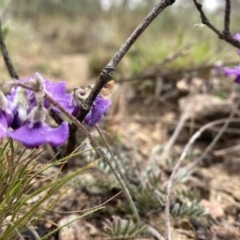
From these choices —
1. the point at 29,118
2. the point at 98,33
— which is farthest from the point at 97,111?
the point at 98,33

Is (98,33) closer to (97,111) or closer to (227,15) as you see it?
(227,15)

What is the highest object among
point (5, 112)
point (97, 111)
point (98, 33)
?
point (98, 33)

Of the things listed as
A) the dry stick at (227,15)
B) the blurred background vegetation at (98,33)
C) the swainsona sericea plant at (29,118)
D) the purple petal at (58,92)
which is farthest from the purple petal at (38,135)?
the blurred background vegetation at (98,33)

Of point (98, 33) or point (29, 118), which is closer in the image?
point (29, 118)

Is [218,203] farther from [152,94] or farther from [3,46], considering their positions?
[152,94]

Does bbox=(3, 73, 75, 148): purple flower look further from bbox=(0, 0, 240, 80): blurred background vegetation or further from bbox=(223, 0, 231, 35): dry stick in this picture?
bbox=(0, 0, 240, 80): blurred background vegetation

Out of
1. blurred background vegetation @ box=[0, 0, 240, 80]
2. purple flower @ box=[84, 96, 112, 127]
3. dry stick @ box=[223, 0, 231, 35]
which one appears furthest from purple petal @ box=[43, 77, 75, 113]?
blurred background vegetation @ box=[0, 0, 240, 80]
